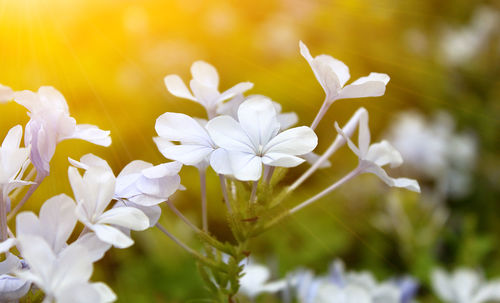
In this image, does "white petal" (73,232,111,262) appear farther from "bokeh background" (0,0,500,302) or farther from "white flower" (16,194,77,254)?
"bokeh background" (0,0,500,302)

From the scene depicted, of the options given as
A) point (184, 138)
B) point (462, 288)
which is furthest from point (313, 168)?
point (462, 288)

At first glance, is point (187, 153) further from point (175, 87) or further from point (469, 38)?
point (469, 38)

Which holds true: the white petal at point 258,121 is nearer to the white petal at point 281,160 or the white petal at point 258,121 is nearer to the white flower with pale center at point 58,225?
the white petal at point 281,160

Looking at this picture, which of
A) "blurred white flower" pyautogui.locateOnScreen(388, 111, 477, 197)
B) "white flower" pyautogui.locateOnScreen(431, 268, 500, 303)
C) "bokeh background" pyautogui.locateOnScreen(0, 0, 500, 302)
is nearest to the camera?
"white flower" pyautogui.locateOnScreen(431, 268, 500, 303)

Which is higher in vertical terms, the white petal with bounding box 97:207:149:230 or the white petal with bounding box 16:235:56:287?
the white petal with bounding box 16:235:56:287

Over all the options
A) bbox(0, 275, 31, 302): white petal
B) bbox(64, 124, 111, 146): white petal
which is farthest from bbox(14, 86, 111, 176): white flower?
bbox(0, 275, 31, 302): white petal

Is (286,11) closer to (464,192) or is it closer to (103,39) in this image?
(103,39)

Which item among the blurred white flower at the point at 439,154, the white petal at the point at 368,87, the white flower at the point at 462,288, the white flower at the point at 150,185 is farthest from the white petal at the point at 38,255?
the blurred white flower at the point at 439,154
